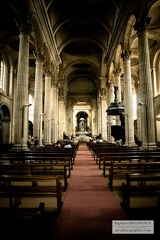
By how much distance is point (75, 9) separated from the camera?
18.5 m

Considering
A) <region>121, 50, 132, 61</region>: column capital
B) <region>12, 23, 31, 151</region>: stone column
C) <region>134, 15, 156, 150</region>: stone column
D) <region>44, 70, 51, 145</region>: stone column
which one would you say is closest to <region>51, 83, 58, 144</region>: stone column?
<region>44, 70, 51, 145</region>: stone column

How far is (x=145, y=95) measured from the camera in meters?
10.0

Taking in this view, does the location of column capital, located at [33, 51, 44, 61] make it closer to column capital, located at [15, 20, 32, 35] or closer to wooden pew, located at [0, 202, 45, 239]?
column capital, located at [15, 20, 32, 35]

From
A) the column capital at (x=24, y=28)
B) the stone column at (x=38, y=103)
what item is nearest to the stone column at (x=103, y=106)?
the stone column at (x=38, y=103)

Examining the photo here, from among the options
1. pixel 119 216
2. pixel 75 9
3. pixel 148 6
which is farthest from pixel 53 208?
pixel 75 9

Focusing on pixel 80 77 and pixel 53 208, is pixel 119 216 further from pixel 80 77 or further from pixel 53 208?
pixel 80 77

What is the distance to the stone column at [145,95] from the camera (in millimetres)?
9628

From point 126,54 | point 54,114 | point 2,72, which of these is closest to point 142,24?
point 126,54

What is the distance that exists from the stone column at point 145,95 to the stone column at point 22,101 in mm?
7057

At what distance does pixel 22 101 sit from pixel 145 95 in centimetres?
753

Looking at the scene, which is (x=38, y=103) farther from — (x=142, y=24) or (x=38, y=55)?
(x=142, y=24)

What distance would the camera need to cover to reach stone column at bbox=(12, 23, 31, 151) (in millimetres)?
9828

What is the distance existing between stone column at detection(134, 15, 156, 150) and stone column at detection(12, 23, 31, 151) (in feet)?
23.2

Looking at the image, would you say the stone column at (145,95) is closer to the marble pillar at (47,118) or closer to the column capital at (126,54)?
the column capital at (126,54)
